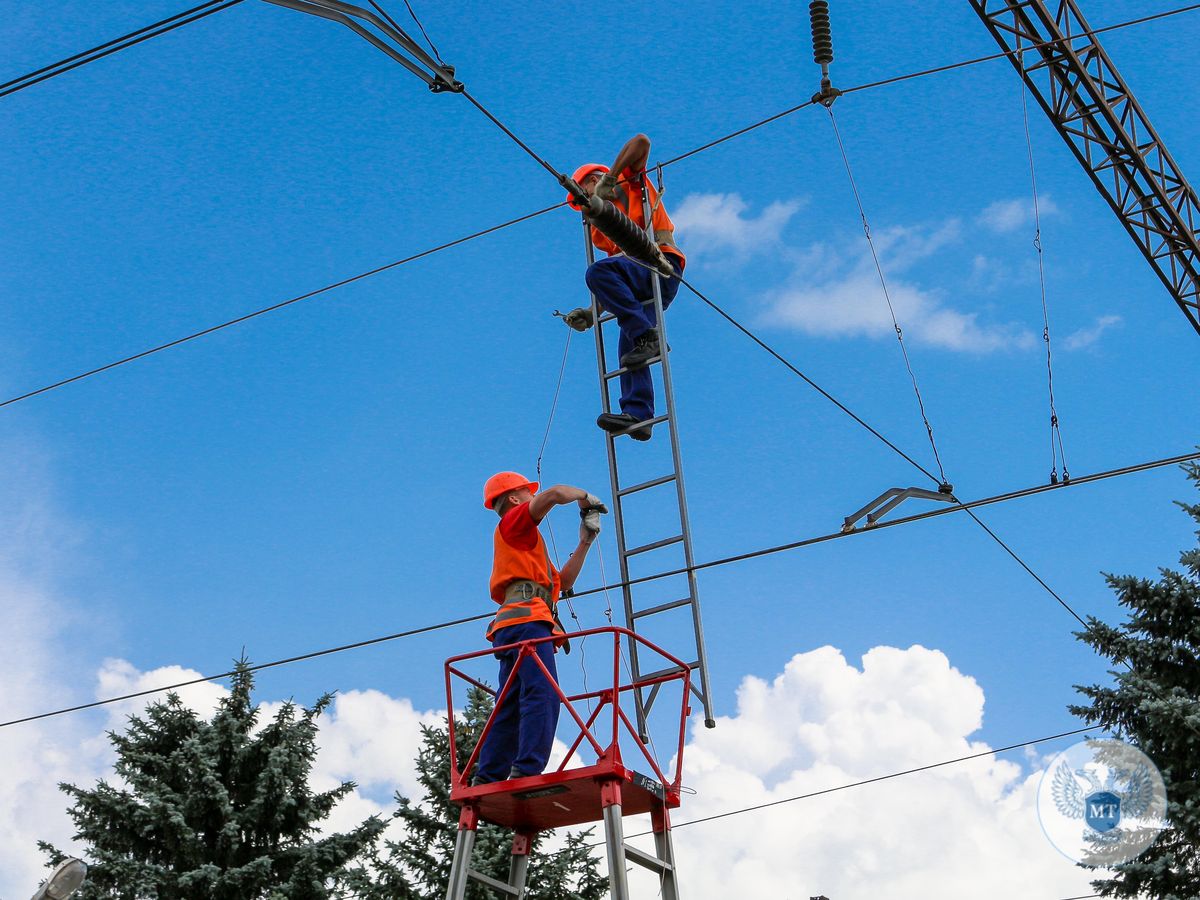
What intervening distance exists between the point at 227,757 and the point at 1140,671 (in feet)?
38.4

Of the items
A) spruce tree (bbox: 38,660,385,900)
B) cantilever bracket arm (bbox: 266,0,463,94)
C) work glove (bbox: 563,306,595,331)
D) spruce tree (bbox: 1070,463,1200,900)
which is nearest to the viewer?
cantilever bracket arm (bbox: 266,0,463,94)

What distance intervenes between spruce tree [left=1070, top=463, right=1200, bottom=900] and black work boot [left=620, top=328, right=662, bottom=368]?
27.0 feet

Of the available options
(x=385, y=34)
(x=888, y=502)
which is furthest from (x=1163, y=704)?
(x=385, y=34)

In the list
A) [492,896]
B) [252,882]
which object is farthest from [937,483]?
[252,882]

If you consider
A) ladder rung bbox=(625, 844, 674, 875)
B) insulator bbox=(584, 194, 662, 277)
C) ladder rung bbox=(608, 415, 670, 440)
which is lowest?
ladder rung bbox=(625, 844, 674, 875)

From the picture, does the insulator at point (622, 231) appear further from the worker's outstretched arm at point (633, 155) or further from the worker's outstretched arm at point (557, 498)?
the worker's outstretched arm at point (557, 498)

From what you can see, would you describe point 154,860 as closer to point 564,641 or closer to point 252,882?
point 252,882

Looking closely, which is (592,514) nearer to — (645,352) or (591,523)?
(591,523)

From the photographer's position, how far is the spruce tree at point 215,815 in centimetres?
1759

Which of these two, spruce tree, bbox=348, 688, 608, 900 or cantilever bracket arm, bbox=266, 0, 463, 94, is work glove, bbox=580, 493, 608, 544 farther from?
spruce tree, bbox=348, 688, 608, 900

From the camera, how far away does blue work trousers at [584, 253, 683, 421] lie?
9672mm

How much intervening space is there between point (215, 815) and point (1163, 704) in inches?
466

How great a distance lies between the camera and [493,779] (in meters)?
8.34

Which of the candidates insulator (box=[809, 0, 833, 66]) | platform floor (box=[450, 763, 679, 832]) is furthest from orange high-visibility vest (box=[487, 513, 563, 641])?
insulator (box=[809, 0, 833, 66])
